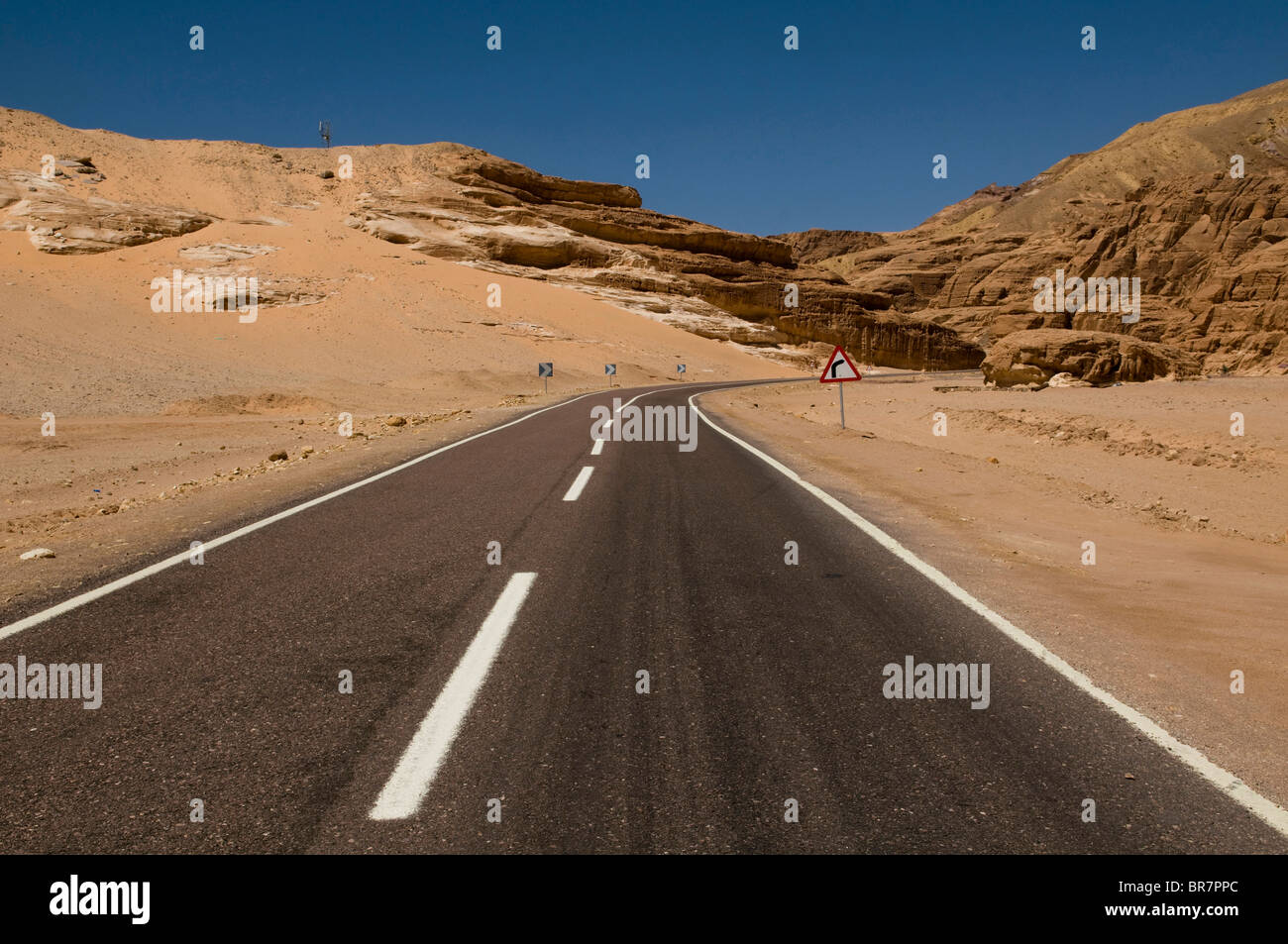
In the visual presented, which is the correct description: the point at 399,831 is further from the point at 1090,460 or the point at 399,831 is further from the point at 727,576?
the point at 1090,460

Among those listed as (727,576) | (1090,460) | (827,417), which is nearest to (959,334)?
(827,417)

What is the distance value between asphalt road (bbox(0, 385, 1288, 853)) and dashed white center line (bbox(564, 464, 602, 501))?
120 inches

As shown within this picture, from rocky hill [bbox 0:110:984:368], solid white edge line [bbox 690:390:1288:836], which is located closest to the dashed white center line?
solid white edge line [bbox 690:390:1288:836]

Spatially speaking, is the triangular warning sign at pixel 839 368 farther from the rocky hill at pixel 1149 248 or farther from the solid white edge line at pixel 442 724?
the rocky hill at pixel 1149 248

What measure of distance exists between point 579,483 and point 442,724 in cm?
711

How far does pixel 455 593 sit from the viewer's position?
18.0 ft

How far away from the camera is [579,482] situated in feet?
34.7

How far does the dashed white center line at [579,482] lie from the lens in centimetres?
946

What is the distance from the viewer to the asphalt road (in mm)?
2703

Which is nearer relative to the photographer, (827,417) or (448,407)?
(827,417)

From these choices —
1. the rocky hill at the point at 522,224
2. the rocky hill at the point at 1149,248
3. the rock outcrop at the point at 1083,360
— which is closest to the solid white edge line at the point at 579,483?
the rock outcrop at the point at 1083,360

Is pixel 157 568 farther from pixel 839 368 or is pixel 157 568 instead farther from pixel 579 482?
pixel 839 368

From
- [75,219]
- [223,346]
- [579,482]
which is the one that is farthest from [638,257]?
[579,482]
